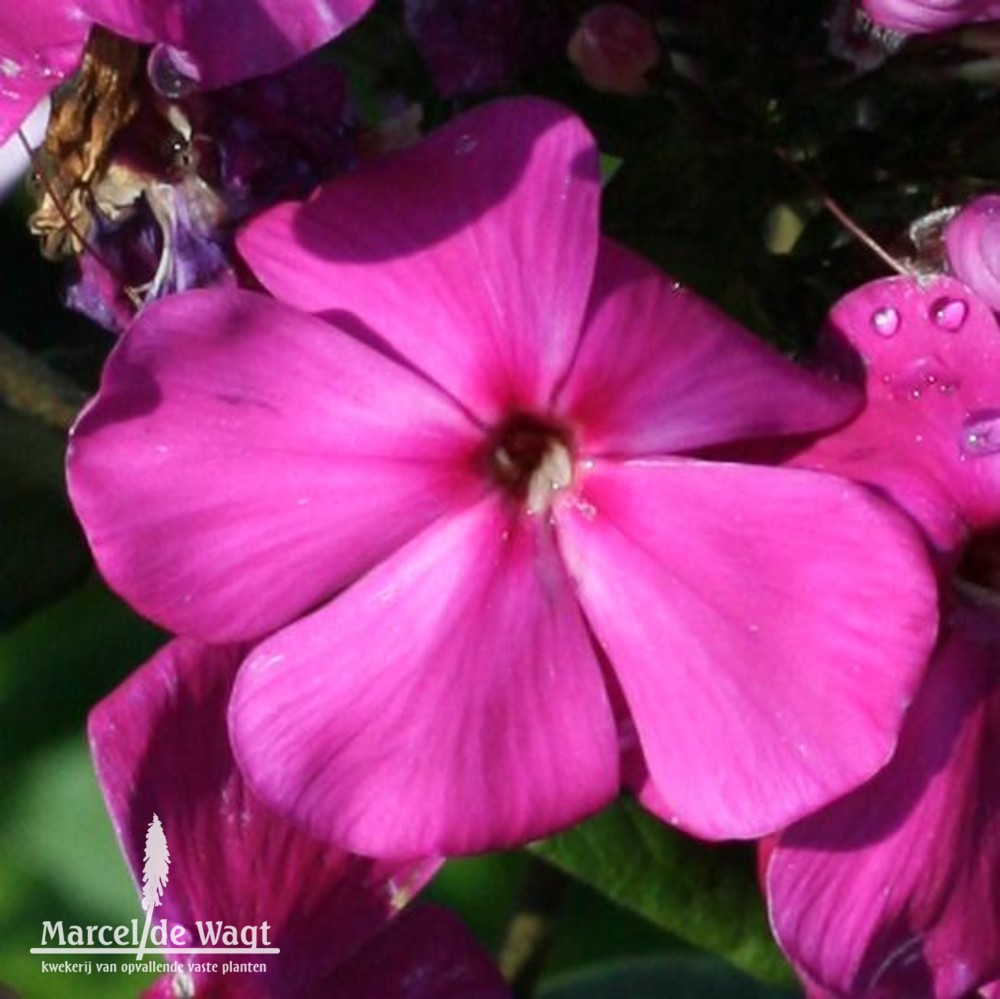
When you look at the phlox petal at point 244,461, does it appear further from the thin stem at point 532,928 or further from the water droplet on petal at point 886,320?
the thin stem at point 532,928

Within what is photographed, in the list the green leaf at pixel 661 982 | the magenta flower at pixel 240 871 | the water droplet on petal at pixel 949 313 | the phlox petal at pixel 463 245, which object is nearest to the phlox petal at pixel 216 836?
the magenta flower at pixel 240 871

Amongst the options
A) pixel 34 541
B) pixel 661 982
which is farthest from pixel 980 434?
pixel 661 982

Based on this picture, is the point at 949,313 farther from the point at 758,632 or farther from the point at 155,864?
the point at 155,864

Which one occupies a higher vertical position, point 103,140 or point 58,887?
point 103,140

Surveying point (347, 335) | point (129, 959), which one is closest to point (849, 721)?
point (347, 335)

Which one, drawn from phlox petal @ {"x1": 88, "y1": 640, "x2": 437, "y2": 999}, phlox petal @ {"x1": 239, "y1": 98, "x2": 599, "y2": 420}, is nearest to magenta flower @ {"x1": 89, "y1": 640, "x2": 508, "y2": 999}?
phlox petal @ {"x1": 88, "y1": 640, "x2": 437, "y2": 999}

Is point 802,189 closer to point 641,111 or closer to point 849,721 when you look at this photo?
point 641,111
